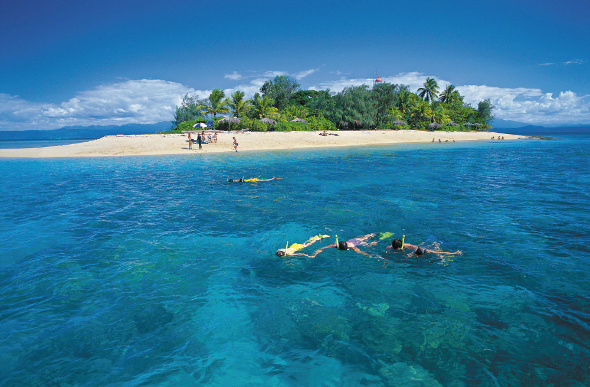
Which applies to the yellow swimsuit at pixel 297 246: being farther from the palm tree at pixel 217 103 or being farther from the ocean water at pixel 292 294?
the palm tree at pixel 217 103

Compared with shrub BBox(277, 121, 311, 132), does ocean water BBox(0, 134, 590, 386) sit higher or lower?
lower

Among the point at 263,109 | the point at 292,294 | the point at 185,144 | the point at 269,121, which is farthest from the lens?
the point at 263,109

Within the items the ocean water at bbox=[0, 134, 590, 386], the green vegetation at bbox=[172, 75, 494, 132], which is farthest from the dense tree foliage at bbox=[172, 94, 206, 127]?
the ocean water at bbox=[0, 134, 590, 386]

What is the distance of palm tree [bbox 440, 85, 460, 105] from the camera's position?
9894 centimetres

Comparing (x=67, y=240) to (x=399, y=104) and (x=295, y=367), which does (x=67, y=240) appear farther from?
(x=399, y=104)

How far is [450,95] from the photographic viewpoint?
325ft

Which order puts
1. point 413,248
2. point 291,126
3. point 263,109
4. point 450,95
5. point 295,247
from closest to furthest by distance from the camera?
point 413,248 < point 295,247 < point 291,126 < point 263,109 < point 450,95

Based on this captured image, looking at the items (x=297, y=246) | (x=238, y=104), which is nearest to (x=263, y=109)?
(x=238, y=104)

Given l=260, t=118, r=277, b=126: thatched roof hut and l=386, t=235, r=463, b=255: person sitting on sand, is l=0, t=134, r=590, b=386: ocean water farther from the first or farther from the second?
l=260, t=118, r=277, b=126: thatched roof hut

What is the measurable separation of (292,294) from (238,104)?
5934 cm

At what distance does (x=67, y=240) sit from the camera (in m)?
12.4

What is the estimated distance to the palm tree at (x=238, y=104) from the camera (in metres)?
61.8

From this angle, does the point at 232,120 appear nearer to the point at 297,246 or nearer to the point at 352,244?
the point at 297,246

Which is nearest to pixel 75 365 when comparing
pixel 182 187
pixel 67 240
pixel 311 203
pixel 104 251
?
pixel 104 251
